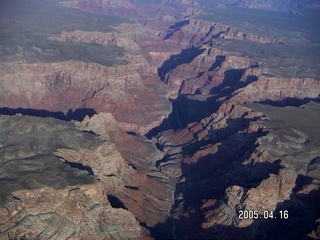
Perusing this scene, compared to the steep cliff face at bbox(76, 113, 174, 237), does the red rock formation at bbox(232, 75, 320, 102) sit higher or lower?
higher

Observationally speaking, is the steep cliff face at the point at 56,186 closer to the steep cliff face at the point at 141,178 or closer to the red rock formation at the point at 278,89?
the steep cliff face at the point at 141,178

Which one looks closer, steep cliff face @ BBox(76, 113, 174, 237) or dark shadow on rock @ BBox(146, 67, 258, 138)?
steep cliff face @ BBox(76, 113, 174, 237)

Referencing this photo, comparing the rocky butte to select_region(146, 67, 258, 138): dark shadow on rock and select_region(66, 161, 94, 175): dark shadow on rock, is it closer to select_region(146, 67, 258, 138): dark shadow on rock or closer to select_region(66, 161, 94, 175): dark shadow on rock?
select_region(66, 161, 94, 175): dark shadow on rock

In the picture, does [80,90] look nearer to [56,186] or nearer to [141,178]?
[141,178]

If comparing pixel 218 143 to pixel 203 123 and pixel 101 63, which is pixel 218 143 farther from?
pixel 101 63

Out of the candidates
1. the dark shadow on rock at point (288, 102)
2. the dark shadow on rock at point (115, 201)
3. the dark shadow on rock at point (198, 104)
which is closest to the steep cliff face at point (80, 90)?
the dark shadow on rock at point (198, 104)

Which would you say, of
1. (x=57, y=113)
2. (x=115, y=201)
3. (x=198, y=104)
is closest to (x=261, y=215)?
(x=115, y=201)

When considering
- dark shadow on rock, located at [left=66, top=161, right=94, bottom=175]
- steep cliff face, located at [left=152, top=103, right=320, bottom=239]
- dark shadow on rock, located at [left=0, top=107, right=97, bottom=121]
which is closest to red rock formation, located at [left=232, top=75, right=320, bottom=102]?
steep cliff face, located at [left=152, top=103, right=320, bottom=239]
